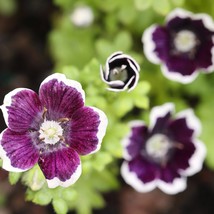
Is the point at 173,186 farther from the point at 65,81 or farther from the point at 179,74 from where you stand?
the point at 65,81

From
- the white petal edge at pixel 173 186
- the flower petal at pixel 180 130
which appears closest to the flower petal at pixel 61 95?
the white petal edge at pixel 173 186

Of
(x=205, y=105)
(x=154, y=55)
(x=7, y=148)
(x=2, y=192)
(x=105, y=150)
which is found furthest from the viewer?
(x=2, y=192)

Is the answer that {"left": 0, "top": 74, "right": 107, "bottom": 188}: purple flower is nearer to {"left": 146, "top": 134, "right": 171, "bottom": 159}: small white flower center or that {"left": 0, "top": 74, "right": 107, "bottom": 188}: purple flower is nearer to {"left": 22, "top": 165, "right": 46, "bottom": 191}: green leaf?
{"left": 22, "top": 165, "right": 46, "bottom": 191}: green leaf

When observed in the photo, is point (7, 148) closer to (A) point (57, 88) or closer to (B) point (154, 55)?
(A) point (57, 88)

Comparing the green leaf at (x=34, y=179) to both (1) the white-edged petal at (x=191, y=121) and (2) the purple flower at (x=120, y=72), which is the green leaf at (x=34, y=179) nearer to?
(2) the purple flower at (x=120, y=72)

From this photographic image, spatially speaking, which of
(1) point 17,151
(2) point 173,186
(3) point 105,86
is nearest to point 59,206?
(1) point 17,151

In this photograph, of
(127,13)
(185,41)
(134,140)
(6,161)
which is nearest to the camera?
(6,161)

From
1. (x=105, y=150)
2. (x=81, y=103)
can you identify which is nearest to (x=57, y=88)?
Result: (x=81, y=103)
